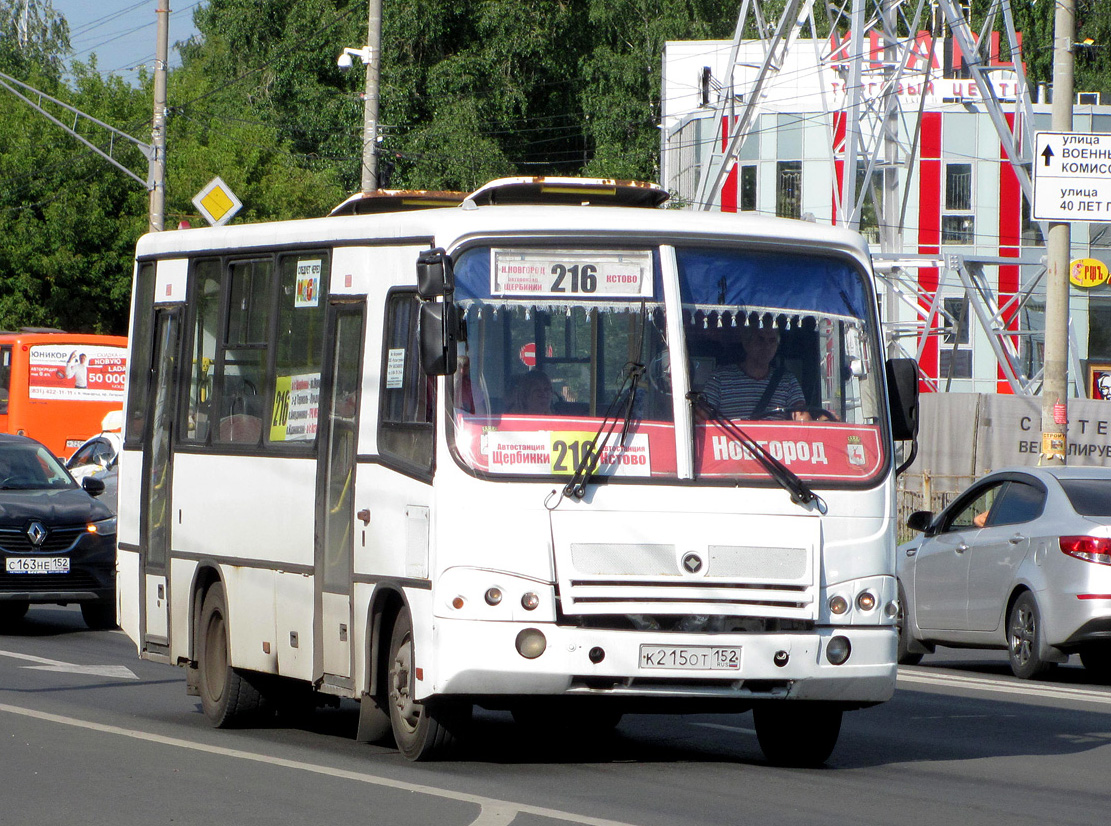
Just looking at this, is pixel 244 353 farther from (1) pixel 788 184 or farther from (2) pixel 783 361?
(1) pixel 788 184

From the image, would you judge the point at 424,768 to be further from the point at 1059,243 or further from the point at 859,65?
the point at 859,65

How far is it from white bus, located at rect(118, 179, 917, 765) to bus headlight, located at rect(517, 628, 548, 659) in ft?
0.05

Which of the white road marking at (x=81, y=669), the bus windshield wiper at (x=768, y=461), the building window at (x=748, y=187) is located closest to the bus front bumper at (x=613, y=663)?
the bus windshield wiper at (x=768, y=461)

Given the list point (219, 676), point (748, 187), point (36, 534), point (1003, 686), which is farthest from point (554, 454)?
point (748, 187)

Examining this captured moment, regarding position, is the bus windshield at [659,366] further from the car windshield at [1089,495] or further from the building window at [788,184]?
the building window at [788,184]

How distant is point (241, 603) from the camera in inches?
406

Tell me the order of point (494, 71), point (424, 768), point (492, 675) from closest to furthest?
point (492, 675)
point (424, 768)
point (494, 71)

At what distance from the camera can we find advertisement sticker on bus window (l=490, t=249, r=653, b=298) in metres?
8.62

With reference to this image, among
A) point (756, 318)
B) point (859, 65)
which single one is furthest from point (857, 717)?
point (859, 65)

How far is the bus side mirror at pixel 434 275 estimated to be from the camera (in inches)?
328

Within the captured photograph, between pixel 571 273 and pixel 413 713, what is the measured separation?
210 centimetres

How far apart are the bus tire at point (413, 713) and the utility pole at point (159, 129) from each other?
72.0ft

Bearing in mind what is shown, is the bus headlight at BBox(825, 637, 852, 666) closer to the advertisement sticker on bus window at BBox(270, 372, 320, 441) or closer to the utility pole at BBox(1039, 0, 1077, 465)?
the advertisement sticker on bus window at BBox(270, 372, 320, 441)

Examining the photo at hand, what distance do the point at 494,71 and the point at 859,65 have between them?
22706 millimetres
